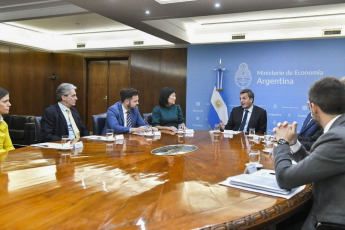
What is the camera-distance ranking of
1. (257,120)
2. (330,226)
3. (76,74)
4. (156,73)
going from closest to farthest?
1. (330,226)
2. (257,120)
3. (156,73)
4. (76,74)

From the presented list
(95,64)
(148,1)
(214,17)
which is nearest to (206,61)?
(214,17)

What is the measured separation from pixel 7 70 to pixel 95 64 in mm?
2382

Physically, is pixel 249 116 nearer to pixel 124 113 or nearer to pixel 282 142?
pixel 124 113

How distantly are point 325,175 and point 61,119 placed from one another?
2.98 meters

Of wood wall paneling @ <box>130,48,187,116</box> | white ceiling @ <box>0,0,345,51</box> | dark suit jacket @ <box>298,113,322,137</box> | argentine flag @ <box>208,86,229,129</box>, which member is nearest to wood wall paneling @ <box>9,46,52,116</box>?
white ceiling @ <box>0,0,345,51</box>

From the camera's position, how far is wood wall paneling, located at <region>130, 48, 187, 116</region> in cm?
803

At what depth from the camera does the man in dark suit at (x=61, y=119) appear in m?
3.49

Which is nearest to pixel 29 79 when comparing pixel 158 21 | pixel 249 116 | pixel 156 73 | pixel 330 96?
pixel 156 73

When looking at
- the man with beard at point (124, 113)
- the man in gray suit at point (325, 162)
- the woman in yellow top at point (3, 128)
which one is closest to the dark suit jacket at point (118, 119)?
the man with beard at point (124, 113)

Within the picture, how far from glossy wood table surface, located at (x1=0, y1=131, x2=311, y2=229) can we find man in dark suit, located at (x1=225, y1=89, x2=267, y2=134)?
2325 mm

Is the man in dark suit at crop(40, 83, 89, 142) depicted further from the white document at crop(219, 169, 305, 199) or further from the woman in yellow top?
the white document at crop(219, 169, 305, 199)

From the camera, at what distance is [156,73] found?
830 centimetres

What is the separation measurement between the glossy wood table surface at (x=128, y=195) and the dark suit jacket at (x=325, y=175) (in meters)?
0.10

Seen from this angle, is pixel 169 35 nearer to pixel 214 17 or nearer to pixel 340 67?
pixel 214 17
